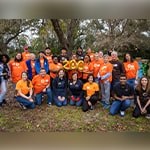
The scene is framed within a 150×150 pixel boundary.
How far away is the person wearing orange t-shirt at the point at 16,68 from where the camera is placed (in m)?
5.22

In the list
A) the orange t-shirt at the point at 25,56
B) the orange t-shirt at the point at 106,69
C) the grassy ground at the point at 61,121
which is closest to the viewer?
the grassy ground at the point at 61,121

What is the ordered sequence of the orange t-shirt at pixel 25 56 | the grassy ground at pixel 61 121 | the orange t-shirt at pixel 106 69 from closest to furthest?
the grassy ground at pixel 61 121 < the orange t-shirt at pixel 25 56 < the orange t-shirt at pixel 106 69

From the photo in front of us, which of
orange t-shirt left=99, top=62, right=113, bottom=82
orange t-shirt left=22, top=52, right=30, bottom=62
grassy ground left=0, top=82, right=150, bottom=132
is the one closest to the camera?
grassy ground left=0, top=82, right=150, bottom=132

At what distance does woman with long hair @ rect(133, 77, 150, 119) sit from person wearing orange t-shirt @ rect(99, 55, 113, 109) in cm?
34

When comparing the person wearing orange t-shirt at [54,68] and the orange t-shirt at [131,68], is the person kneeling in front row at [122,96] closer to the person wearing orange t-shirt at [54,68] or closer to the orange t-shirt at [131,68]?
the orange t-shirt at [131,68]

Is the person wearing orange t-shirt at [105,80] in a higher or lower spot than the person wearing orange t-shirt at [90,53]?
lower

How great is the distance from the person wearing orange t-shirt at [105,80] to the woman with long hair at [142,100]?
34 cm

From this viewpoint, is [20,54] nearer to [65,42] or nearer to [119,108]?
[65,42]

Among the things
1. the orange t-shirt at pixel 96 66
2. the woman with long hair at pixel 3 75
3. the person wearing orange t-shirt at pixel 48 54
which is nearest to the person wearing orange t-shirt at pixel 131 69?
the orange t-shirt at pixel 96 66

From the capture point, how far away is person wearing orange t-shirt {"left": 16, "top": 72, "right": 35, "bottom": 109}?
206 inches

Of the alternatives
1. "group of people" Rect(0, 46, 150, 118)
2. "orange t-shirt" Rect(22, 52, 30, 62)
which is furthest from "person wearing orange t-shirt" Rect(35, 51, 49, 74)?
"orange t-shirt" Rect(22, 52, 30, 62)

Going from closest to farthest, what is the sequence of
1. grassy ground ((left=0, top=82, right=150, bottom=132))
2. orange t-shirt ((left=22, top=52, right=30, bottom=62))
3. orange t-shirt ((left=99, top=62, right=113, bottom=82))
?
grassy ground ((left=0, top=82, right=150, bottom=132)), orange t-shirt ((left=22, top=52, right=30, bottom=62)), orange t-shirt ((left=99, top=62, right=113, bottom=82))

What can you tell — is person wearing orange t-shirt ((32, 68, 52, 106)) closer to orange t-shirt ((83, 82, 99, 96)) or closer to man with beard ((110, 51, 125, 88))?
orange t-shirt ((83, 82, 99, 96))

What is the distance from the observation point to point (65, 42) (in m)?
5.25
